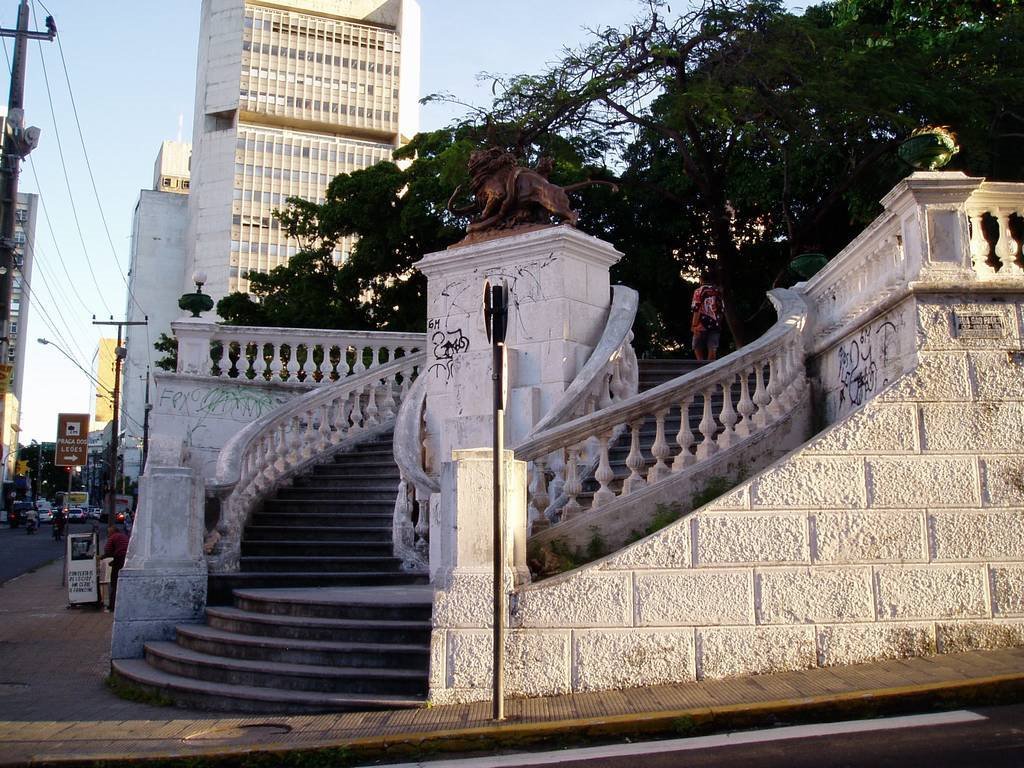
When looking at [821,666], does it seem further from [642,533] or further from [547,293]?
[547,293]

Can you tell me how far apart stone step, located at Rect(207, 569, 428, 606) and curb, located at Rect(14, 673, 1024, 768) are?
356 cm

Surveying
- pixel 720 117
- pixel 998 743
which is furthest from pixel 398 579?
pixel 720 117

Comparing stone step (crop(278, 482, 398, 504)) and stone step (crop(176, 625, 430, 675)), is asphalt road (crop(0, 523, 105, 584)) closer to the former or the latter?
stone step (crop(278, 482, 398, 504))

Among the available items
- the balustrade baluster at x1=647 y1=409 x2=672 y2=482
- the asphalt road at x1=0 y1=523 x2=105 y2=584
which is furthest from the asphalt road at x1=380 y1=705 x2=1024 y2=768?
the asphalt road at x1=0 y1=523 x2=105 y2=584

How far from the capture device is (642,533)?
7828 millimetres

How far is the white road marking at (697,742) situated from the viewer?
17.9 feet

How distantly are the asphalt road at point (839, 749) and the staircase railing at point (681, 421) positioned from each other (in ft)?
8.36

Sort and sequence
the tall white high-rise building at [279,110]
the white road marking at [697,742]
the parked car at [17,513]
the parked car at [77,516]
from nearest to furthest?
1. the white road marking at [697,742]
2. the parked car at [17,513]
3. the parked car at [77,516]
4. the tall white high-rise building at [279,110]

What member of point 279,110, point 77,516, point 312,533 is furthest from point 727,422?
point 279,110

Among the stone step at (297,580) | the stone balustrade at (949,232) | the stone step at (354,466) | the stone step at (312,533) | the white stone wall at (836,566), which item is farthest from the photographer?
the stone step at (354,466)

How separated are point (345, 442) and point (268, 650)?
5.89 metres

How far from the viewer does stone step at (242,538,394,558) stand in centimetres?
1062

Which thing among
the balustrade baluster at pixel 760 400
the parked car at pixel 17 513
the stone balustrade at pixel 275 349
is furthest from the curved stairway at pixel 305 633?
the parked car at pixel 17 513

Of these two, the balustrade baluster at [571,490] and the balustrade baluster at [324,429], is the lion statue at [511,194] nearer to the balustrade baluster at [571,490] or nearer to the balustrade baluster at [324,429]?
the balustrade baluster at [324,429]
